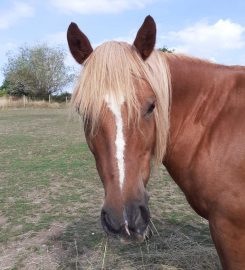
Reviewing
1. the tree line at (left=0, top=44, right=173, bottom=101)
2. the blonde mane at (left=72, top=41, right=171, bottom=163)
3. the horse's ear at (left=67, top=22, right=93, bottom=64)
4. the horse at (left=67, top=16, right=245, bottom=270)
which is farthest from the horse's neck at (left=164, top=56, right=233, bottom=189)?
the tree line at (left=0, top=44, right=173, bottom=101)

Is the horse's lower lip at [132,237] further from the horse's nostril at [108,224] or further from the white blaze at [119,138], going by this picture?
the white blaze at [119,138]

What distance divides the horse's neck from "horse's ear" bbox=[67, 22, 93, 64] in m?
0.67

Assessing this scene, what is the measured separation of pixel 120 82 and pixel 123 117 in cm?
23

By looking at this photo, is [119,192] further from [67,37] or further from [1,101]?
[1,101]

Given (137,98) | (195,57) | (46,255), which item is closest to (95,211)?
(46,255)

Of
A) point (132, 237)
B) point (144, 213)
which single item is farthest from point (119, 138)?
point (132, 237)

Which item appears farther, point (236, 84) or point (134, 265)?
point (134, 265)

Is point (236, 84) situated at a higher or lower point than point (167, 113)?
higher

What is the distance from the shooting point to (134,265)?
12.5ft

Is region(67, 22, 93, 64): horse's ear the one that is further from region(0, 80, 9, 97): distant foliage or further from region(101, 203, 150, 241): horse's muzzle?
region(0, 80, 9, 97): distant foliage

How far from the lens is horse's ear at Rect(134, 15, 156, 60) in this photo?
235cm

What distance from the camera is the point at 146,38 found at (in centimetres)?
239

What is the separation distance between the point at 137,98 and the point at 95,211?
347cm

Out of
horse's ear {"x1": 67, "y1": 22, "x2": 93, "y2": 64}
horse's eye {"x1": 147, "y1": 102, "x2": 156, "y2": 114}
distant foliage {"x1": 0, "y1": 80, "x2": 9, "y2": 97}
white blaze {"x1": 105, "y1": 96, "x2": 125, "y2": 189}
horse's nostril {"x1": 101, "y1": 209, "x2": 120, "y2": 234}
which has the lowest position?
distant foliage {"x1": 0, "y1": 80, "x2": 9, "y2": 97}
